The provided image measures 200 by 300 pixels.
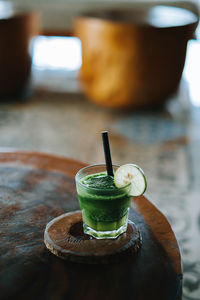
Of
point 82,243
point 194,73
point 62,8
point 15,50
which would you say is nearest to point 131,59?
point 15,50

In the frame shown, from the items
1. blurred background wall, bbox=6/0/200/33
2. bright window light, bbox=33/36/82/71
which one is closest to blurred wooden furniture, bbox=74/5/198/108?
blurred background wall, bbox=6/0/200/33

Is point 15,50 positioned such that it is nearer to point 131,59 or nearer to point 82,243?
point 131,59

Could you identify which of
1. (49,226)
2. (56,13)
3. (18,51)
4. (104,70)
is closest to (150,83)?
(104,70)

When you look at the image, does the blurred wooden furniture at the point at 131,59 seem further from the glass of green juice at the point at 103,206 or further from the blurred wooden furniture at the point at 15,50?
the glass of green juice at the point at 103,206

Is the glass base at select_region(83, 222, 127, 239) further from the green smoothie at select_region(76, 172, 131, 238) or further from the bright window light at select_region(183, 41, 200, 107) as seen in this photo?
the bright window light at select_region(183, 41, 200, 107)

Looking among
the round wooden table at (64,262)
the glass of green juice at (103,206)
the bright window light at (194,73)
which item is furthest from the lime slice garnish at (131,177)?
the bright window light at (194,73)

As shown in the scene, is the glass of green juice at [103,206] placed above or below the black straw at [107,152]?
below
